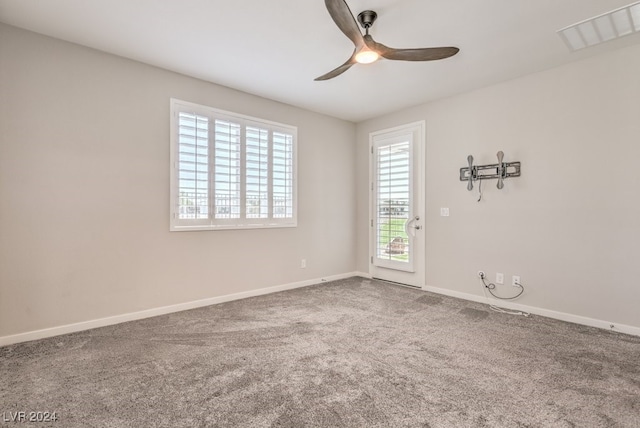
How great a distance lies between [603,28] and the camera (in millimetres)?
2600

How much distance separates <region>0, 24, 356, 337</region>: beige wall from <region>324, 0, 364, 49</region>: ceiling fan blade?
87.3 inches

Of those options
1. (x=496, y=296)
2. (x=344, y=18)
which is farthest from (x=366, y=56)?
(x=496, y=296)

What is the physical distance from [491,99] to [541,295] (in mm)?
2354

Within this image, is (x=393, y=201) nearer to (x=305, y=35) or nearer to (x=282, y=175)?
(x=282, y=175)

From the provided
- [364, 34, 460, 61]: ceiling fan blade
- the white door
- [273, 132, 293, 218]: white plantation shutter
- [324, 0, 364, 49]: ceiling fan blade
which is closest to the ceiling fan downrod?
[364, 34, 460, 61]: ceiling fan blade

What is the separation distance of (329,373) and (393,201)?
10.3 feet

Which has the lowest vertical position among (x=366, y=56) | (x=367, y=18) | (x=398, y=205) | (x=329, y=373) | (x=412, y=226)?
(x=329, y=373)

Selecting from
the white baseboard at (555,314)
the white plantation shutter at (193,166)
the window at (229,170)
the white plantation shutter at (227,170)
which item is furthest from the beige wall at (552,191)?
the white plantation shutter at (193,166)

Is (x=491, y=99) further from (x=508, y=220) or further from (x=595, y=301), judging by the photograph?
(x=595, y=301)

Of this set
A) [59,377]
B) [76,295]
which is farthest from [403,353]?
[76,295]

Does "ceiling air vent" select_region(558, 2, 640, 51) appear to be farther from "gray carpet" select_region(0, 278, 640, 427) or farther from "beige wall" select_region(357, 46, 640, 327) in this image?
"gray carpet" select_region(0, 278, 640, 427)

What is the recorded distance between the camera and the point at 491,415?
5.70ft

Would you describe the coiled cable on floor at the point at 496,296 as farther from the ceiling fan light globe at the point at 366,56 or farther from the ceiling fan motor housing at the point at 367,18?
the ceiling fan motor housing at the point at 367,18

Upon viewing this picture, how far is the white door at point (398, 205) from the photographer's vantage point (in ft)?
14.9
